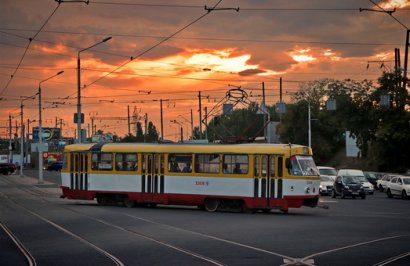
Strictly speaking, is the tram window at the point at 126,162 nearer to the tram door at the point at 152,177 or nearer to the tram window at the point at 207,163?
the tram door at the point at 152,177

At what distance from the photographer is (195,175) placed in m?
30.9

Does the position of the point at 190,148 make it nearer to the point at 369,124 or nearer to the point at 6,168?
the point at 369,124

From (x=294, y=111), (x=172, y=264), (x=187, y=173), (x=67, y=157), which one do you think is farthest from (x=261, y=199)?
(x=294, y=111)

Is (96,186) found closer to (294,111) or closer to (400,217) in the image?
(400,217)

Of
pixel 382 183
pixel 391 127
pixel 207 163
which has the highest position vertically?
pixel 391 127

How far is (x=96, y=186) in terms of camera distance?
110 feet

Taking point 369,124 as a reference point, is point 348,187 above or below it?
below

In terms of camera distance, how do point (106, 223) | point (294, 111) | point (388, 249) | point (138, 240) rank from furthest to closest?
point (294, 111), point (106, 223), point (138, 240), point (388, 249)

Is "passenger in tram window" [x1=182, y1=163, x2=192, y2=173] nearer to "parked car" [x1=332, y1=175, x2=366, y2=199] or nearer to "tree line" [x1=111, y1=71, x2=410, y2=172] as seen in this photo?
"parked car" [x1=332, y1=175, x2=366, y2=199]

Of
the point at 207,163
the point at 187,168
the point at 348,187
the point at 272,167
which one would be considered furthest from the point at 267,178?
the point at 348,187

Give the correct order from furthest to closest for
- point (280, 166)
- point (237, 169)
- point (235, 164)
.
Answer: point (235, 164) → point (237, 169) → point (280, 166)

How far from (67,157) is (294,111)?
59.6 meters

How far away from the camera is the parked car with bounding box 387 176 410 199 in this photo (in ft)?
150

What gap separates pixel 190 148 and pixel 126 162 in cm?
335
